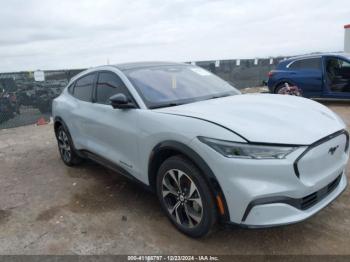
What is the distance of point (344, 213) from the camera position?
3549 mm

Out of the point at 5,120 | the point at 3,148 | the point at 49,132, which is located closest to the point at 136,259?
the point at 3,148

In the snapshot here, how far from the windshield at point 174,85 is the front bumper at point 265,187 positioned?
111cm

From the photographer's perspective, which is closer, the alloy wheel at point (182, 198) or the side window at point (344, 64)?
the alloy wheel at point (182, 198)

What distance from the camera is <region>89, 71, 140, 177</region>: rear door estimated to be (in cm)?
368

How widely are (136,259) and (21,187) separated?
8.81 feet

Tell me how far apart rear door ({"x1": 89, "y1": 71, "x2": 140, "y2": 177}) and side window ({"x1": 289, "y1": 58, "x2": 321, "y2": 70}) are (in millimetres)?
7554

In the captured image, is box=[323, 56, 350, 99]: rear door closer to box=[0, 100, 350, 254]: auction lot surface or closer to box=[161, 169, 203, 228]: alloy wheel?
box=[0, 100, 350, 254]: auction lot surface

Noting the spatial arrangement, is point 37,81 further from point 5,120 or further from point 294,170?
point 294,170

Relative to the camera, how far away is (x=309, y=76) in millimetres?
10156

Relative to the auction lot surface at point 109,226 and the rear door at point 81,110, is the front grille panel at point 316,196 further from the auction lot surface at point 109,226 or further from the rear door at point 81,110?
the rear door at point 81,110

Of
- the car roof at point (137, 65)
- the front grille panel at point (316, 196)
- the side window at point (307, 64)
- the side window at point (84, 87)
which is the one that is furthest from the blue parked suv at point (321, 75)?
the front grille panel at point (316, 196)

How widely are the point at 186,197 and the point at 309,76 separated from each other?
8303 millimetres

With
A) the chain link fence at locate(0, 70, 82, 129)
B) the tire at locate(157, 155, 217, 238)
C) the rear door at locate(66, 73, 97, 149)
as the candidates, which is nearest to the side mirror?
the tire at locate(157, 155, 217, 238)

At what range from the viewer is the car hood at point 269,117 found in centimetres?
271
